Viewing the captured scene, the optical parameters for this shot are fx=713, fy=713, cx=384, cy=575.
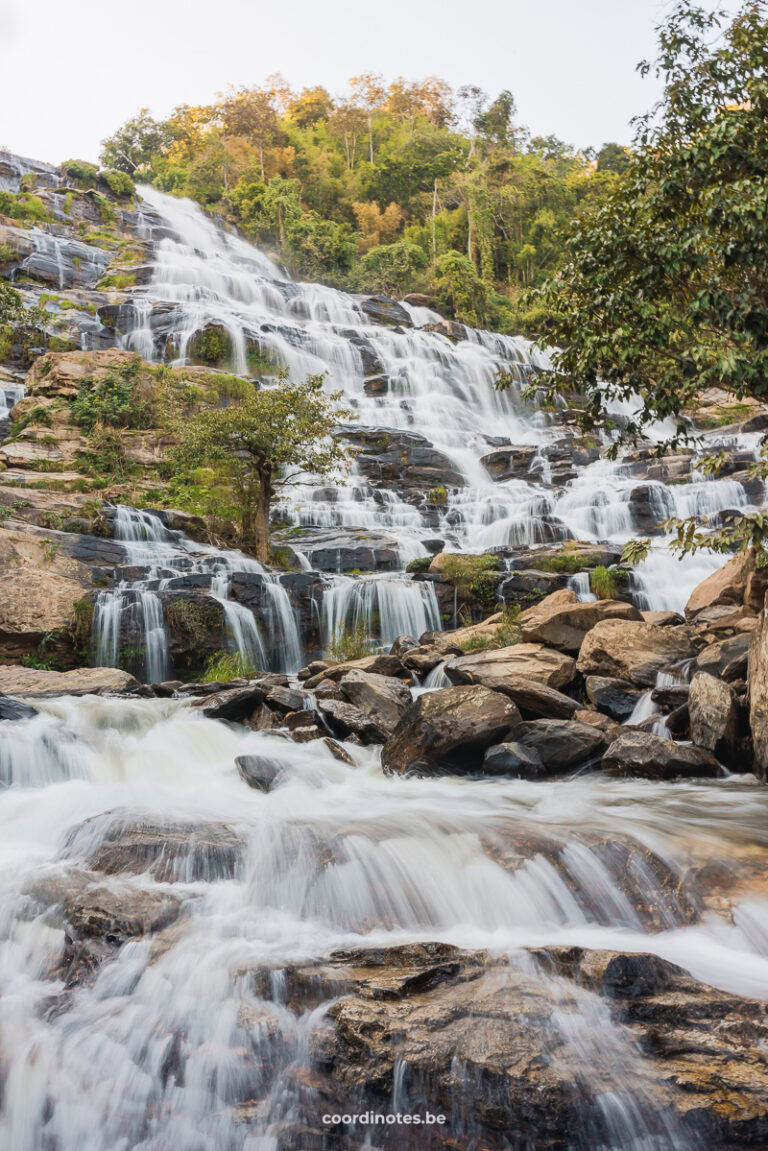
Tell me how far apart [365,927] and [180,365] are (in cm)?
2417

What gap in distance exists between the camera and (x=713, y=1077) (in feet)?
8.80

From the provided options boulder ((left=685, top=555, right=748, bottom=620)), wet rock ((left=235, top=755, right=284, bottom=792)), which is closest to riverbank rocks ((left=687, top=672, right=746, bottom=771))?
wet rock ((left=235, top=755, right=284, bottom=792))

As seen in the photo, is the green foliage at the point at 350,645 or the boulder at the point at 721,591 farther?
the green foliage at the point at 350,645

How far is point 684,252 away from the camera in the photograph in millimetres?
6953

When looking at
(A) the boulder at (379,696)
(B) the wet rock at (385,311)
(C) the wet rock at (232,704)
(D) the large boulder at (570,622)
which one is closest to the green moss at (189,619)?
(C) the wet rock at (232,704)

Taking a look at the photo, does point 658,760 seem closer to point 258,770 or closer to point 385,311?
point 258,770

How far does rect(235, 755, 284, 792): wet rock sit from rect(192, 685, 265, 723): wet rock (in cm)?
178

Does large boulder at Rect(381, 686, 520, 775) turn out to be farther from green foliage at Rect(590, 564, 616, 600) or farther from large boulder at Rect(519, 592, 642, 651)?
green foliage at Rect(590, 564, 616, 600)

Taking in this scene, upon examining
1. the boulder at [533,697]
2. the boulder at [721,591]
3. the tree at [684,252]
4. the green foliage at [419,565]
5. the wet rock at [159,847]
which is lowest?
the wet rock at [159,847]

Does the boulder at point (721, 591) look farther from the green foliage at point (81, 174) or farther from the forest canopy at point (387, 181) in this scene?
the green foliage at point (81, 174)

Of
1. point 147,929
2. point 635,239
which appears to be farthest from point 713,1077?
point 635,239

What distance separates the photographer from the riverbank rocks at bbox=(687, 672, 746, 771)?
22.6ft

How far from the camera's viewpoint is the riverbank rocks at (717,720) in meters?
6.89

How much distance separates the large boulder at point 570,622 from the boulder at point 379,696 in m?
2.30
